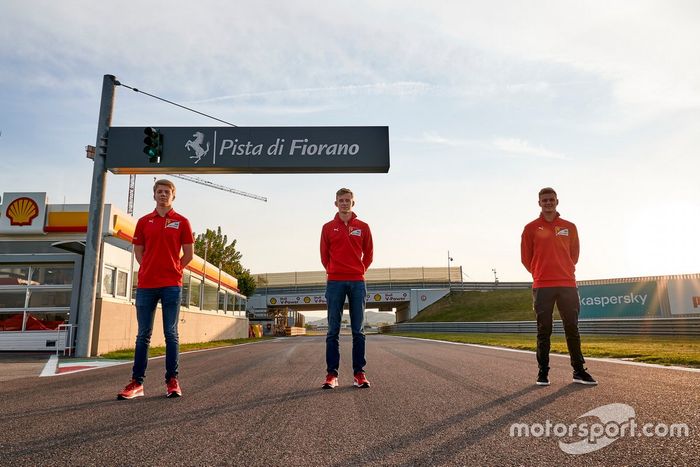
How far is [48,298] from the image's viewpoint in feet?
46.9

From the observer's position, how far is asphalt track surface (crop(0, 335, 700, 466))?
6.97ft

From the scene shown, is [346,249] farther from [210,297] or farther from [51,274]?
[210,297]

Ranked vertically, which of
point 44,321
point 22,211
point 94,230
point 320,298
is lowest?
point 44,321

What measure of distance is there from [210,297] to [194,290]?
3511 mm

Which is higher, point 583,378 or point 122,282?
point 122,282

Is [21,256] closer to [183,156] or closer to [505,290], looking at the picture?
[183,156]

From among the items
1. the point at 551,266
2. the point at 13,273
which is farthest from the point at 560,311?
the point at 13,273

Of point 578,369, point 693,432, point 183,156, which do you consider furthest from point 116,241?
point 693,432

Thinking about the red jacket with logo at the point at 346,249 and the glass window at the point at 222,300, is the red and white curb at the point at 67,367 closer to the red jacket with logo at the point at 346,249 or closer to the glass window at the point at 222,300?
the red jacket with logo at the point at 346,249

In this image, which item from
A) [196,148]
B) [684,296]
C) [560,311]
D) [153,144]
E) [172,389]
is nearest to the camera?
[172,389]

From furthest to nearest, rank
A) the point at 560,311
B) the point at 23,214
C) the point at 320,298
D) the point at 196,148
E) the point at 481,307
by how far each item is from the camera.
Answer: the point at 320,298, the point at 481,307, the point at 23,214, the point at 196,148, the point at 560,311

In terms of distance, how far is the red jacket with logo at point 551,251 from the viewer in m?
4.93

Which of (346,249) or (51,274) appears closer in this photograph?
(346,249)

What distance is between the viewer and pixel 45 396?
408cm
